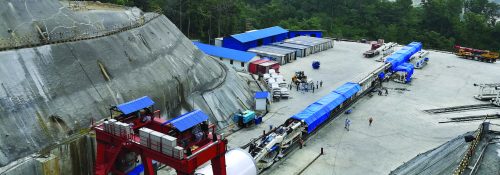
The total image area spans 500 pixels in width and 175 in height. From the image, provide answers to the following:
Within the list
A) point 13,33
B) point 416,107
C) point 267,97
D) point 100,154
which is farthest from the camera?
point 416,107

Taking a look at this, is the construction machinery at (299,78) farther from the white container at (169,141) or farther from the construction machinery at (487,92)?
the white container at (169,141)

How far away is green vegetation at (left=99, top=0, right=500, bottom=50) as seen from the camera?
9062cm

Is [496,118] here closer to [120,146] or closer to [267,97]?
[267,97]

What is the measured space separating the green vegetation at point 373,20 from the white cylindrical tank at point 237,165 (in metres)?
63.2

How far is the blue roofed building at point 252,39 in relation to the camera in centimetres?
7710

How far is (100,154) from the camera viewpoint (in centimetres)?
2442

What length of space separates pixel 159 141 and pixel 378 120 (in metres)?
30.5

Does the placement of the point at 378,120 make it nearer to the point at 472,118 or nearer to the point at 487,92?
the point at 472,118

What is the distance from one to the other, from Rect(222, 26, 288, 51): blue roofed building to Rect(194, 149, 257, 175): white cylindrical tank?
50.5 meters

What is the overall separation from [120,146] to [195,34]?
6695 centimetres

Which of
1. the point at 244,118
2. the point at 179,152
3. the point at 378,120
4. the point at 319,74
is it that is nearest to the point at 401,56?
the point at 319,74

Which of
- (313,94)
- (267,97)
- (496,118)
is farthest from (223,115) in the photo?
(496,118)

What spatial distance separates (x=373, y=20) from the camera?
380 feet

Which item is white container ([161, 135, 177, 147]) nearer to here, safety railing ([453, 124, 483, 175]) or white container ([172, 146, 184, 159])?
white container ([172, 146, 184, 159])
